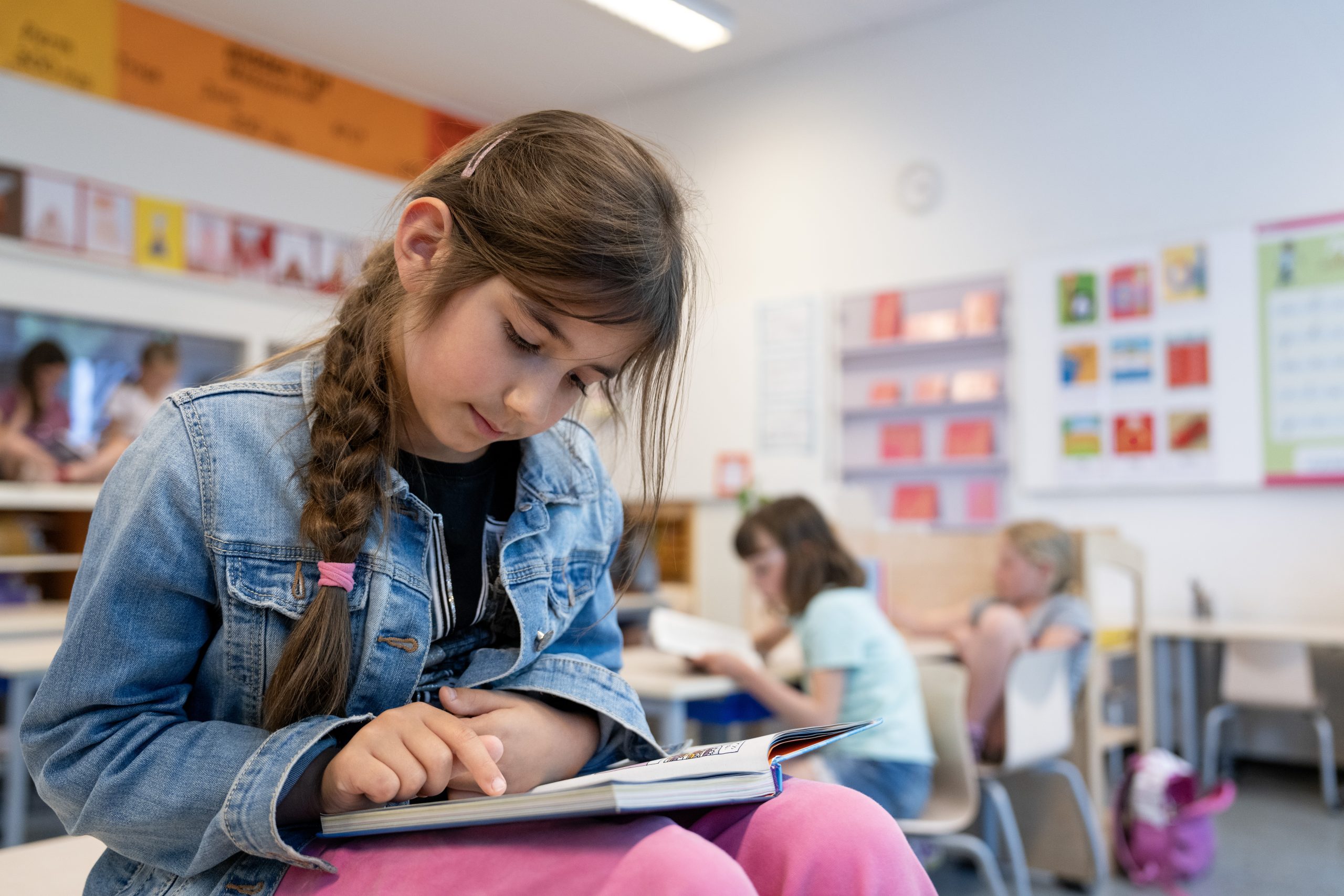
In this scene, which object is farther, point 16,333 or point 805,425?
point 805,425

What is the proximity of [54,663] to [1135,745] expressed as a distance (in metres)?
4.43

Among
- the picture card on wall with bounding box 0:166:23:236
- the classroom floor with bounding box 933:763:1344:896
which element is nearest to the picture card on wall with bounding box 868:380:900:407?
the classroom floor with bounding box 933:763:1344:896

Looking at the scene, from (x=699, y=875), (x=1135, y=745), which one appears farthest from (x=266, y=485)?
(x=1135, y=745)

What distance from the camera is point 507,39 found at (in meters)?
5.04

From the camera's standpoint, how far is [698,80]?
6.09 m

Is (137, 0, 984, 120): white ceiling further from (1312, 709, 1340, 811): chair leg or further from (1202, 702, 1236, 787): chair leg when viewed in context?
(1312, 709, 1340, 811): chair leg

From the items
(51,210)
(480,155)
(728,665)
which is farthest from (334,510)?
(51,210)

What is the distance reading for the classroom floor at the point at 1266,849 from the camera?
266 cm

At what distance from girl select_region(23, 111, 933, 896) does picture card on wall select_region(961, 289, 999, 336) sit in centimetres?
436

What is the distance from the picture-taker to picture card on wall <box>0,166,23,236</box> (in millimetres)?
4031

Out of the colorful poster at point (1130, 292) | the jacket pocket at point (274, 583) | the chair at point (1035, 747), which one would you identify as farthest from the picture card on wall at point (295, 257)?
→ the jacket pocket at point (274, 583)

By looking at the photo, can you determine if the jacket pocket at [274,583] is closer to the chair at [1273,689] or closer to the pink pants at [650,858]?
the pink pants at [650,858]

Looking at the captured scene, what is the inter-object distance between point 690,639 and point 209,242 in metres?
3.60

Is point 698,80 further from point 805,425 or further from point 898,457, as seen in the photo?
point 898,457
